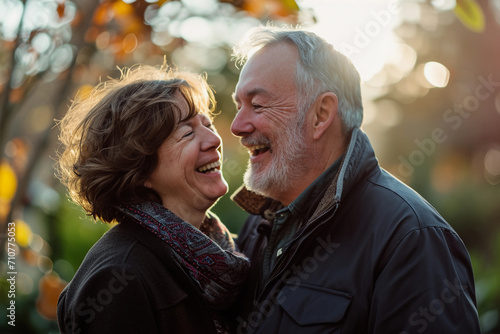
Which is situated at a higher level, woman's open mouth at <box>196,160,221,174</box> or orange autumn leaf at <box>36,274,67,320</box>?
woman's open mouth at <box>196,160,221,174</box>

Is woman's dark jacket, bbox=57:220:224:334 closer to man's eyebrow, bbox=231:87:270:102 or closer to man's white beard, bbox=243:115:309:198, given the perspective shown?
man's white beard, bbox=243:115:309:198

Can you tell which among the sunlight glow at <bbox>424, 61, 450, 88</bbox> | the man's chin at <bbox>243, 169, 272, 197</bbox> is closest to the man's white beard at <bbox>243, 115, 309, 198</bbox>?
the man's chin at <bbox>243, 169, 272, 197</bbox>

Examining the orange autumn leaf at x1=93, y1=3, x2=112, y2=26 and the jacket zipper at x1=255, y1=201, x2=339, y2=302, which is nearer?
the jacket zipper at x1=255, y1=201, x2=339, y2=302

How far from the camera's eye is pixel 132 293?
2.16 meters

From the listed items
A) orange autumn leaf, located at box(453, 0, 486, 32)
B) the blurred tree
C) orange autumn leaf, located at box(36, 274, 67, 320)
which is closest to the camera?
orange autumn leaf, located at box(453, 0, 486, 32)

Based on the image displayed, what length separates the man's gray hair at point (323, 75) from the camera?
8.66ft

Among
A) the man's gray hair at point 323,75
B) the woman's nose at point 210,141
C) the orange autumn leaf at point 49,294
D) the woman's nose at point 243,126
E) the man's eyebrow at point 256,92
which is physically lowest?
the orange autumn leaf at point 49,294

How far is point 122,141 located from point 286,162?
83 centimetres

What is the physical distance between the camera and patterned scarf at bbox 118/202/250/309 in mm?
2365

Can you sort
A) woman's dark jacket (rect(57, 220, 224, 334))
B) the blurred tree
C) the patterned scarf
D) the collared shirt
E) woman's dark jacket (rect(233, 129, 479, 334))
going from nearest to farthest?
woman's dark jacket (rect(233, 129, 479, 334)), woman's dark jacket (rect(57, 220, 224, 334)), the patterned scarf, the collared shirt, the blurred tree

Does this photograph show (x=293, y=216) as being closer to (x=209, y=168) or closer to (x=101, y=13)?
(x=209, y=168)

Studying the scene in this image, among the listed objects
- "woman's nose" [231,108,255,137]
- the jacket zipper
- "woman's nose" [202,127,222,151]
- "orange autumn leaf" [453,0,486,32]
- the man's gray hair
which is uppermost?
"orange autumn leaf" [453,0,486,32]

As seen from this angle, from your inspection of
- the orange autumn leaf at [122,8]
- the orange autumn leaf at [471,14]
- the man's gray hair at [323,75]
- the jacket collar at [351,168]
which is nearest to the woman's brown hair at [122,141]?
the orange autumn leaf at [122,8]

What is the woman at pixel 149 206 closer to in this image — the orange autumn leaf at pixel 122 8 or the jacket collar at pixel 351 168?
the orange autumn leaf at pixel 122 8
